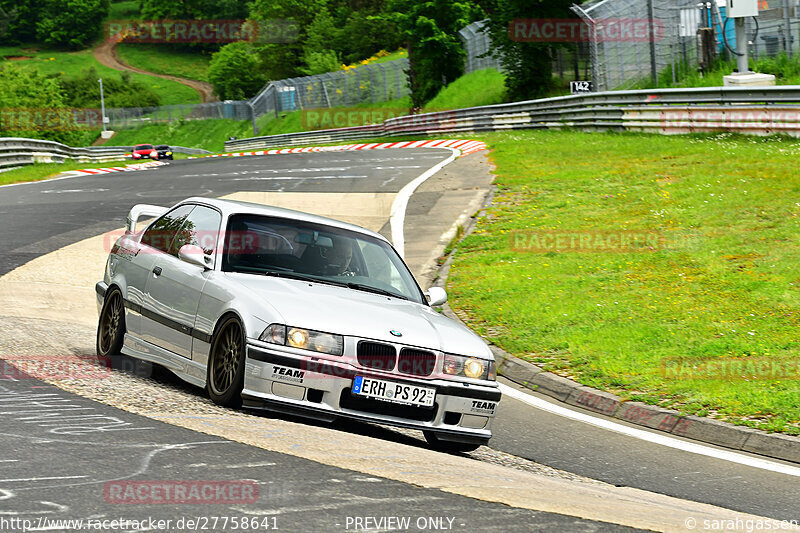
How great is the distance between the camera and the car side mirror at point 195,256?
7621 mm

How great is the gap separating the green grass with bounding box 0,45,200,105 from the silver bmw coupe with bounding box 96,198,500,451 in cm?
13343

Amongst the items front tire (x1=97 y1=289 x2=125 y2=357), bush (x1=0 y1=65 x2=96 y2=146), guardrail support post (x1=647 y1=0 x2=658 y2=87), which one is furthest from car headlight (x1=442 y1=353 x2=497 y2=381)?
bush (x1=0 y1=65 x2=96 y2=146)

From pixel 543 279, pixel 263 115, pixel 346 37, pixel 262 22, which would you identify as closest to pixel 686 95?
pixel 543 279

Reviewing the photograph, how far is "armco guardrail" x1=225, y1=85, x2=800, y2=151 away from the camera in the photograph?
2302 centimetres

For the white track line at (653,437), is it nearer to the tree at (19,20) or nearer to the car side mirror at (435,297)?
the car side mirror at (435,297)

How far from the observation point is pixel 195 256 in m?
7.66

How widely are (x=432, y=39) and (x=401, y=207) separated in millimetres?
41313


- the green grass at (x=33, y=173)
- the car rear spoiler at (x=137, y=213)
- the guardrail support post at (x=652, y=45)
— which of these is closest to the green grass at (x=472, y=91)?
the guardrail support post at (x=652, y=45)

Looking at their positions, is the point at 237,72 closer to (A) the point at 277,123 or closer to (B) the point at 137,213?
(A) the point at 277,123

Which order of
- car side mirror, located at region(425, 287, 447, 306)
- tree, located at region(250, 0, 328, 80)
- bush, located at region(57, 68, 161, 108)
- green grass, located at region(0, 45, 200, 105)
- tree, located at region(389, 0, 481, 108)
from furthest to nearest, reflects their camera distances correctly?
green grass, located at region(0, 45, 200, 105) < bush, located at region(57, 68, 161, 108) < tree, located at region(250, 0, 328, 80) < tree, located at region(389, 0, 481, 108) < car side mirror, located at region(425, 287, 447, 306)

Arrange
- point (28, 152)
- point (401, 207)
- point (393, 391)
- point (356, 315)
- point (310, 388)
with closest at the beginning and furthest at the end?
1. point (310, 388)
2. point (393, 391)
3. point (356, 315)
4. point (401, 207)
5. point (28, 152)

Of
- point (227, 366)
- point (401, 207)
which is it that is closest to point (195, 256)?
point (227, 366)

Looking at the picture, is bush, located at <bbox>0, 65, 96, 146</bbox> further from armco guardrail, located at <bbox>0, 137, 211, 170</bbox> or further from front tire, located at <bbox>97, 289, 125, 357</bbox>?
front tire, located at <bbox>97, 289, 125, 357</bbox>

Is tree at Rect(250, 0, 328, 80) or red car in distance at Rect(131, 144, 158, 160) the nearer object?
red car in distance at Rect(131, 144, 158, 160)
